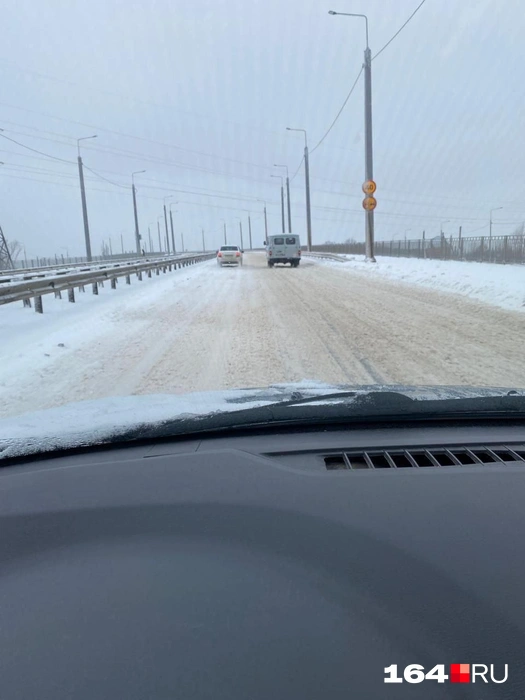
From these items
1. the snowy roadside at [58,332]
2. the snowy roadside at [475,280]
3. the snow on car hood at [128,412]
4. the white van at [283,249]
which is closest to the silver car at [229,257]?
the white van at [283,249]

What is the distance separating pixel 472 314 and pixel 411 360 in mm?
5029

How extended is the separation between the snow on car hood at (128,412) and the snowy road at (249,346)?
2672 mm

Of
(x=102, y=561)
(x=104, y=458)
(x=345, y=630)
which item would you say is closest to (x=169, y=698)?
(x=345, y=630)

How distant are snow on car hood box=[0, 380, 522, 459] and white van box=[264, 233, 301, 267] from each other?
118 feet

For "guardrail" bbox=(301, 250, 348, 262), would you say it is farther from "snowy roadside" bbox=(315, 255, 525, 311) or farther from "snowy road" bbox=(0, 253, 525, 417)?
"snowy road" bbox=(0, 253, 525, 417)

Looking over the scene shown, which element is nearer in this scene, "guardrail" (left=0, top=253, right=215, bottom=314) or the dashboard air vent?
the dashboard air vent

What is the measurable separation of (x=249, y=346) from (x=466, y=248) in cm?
2516

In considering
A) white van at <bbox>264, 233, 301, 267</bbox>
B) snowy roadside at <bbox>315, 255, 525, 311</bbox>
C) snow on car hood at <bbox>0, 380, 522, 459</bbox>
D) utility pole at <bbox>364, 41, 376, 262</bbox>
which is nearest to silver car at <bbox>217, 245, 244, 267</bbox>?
white van at <bbox>264, 233, 301, 267</bbox>

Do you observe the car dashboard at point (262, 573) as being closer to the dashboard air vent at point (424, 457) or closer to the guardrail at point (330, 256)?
the dashboard air vent at point (424, 457)

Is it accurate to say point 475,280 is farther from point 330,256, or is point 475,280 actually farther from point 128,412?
point 330,256

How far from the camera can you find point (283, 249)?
39219 millimetres

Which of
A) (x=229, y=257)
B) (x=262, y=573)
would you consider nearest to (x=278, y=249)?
(x=229, y=257)

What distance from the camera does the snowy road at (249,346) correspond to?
673 cm

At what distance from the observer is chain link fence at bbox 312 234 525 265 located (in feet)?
86.0
